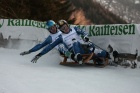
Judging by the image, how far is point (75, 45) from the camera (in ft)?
32.5

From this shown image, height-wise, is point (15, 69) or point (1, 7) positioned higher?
point (1, 7)

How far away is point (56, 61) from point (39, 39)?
1.82 meters

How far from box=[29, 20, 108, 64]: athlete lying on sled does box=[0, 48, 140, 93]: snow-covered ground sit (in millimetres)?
320

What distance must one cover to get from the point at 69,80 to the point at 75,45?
7.28 ft

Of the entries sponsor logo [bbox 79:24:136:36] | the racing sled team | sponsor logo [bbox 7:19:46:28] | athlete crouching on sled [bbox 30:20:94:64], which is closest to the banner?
sponsor logo [bbox 79:24:136:36]

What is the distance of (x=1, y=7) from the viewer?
21422mm

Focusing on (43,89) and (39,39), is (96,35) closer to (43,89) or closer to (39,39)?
(39,39)

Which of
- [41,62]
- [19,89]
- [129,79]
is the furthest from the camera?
[41,62]

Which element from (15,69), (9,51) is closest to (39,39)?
(9,51)

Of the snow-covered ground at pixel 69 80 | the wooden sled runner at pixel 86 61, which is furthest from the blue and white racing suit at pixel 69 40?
the snow-covered ground at pixel 69 80

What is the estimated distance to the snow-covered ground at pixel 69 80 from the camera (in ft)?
22.6

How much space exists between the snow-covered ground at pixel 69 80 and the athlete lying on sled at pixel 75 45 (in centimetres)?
32

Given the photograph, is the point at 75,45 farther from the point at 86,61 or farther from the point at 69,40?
the point at 86,61

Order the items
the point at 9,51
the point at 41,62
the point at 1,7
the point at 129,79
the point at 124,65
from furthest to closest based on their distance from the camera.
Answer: the point at 1,7 < the point at 9,51 < the point at 41,62 < the point at 124,65 < the point at 129,79
